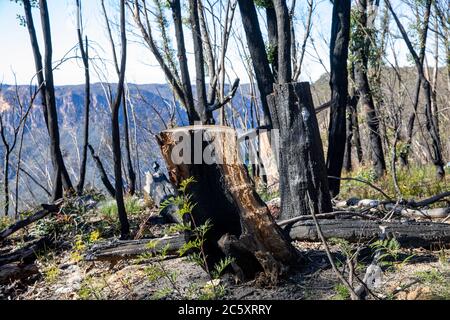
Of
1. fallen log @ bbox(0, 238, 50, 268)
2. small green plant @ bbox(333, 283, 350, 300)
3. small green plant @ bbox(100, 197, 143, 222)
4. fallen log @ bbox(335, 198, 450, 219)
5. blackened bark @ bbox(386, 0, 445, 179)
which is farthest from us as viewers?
blackened bark @ bbox(386, 0, 445, 179)

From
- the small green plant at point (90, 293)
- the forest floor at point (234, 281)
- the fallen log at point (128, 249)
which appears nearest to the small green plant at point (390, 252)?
the forest floor at point (234, 281)

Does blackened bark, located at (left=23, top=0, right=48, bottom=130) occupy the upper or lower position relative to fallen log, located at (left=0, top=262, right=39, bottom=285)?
upper

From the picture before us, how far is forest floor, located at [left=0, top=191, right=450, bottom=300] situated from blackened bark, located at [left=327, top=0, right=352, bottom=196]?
2.12 m

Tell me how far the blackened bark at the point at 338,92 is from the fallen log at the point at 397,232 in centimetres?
205

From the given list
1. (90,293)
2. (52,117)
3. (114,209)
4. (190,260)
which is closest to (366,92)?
(114,209)

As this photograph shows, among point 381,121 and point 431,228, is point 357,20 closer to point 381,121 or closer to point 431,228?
point 381,121

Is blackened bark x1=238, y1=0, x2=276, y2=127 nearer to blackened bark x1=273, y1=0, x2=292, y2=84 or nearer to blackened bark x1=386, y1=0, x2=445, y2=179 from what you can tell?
blackened bark x1=273, y1=0, x2=292, y2=84

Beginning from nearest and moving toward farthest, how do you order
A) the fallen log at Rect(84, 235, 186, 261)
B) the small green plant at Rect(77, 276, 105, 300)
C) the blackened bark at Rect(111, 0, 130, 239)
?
the small green plant at Rect(77, 276, 105, 300)
the fallen log at Rect(84, 235, 186, 261)
the blackened bark at Rect(111, 0, 130, 239)

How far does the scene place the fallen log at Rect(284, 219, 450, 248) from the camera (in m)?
3.21

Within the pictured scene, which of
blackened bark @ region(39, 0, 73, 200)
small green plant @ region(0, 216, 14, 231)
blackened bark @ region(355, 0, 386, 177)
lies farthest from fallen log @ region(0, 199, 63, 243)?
blackened bark @ region(355, 0, 386, 177)

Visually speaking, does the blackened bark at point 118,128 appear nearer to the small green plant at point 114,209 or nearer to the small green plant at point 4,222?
the small green plant at point 114,209
